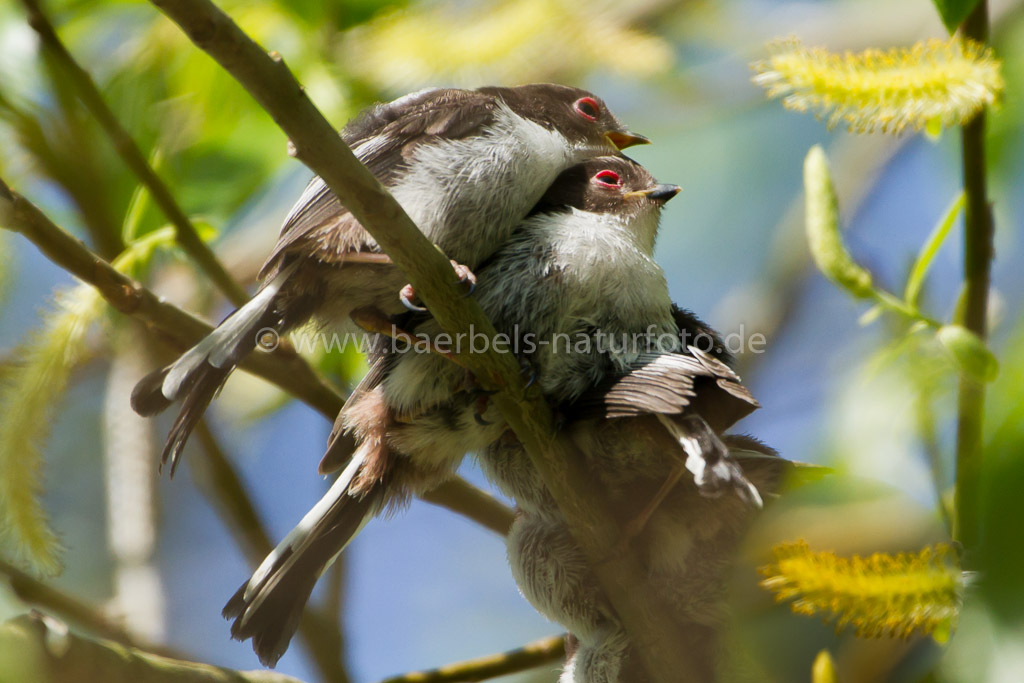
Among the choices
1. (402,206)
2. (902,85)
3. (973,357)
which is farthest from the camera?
(402,206)

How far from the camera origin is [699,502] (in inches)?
101

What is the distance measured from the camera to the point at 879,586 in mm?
1456

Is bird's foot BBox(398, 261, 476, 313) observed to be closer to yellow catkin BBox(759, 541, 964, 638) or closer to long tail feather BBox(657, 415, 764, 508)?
long tail feather BBox(657, 415, 764, 508)

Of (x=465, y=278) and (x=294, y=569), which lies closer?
(x=465, y=278)

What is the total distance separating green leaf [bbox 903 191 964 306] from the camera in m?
2.21

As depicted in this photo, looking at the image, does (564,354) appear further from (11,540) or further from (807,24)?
(807,24)

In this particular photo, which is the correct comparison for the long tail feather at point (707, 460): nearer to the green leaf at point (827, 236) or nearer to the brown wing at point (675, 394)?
the brown wing at point (675, 394)

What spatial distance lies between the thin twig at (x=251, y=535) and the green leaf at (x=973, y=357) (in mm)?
2357

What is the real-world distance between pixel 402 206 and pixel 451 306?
58 cm

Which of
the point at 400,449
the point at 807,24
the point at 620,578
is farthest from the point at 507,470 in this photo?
the point at 807,24

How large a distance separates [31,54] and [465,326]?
2268mm

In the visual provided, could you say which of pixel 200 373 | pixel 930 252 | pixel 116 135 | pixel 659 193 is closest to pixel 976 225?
pixel 930 252

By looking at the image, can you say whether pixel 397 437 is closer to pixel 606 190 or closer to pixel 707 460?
pixel 707 460

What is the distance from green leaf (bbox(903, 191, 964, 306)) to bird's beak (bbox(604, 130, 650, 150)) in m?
1.57
